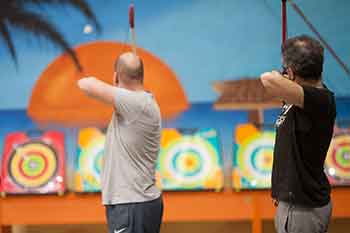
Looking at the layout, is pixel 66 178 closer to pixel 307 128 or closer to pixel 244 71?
pixel 244 71

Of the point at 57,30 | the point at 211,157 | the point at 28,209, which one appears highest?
the point at 57,30

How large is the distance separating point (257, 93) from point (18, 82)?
4.49ft

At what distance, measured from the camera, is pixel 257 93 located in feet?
10.2

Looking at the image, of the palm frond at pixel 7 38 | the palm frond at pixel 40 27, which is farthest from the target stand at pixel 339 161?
the palm frond at pixel 7 38

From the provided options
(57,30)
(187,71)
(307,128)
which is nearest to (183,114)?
(187,71)

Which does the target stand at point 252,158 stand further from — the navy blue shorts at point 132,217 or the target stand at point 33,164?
the navy blue shorts at point 132,217

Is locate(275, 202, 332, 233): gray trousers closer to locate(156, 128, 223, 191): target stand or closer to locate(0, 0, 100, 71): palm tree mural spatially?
locate(156, 128, 223, 191): target stand

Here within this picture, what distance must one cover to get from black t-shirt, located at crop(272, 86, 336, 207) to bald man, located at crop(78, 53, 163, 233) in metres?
0.49

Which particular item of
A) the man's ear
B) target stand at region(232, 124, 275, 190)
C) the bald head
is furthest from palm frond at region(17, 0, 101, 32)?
the man's ear

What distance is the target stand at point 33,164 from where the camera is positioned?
3031mm

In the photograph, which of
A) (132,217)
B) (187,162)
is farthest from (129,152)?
(187,162)

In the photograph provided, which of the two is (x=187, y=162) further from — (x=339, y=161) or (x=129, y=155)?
(x=129, y=155)

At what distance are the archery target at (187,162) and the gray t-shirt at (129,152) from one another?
1.09 meters

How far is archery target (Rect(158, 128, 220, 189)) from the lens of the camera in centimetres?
304
